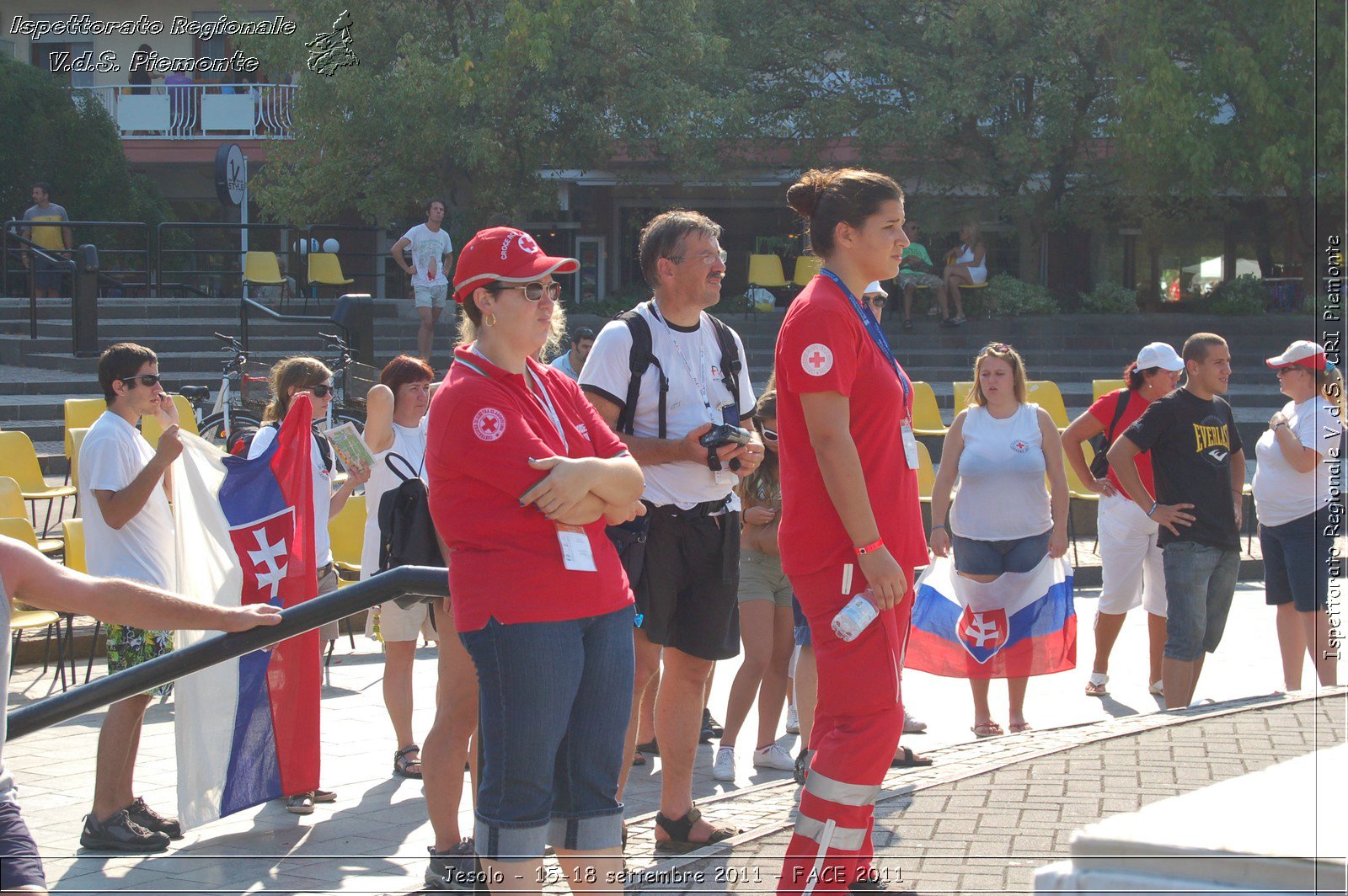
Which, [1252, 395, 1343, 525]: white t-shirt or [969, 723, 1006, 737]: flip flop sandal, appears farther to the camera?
[1252, 395, 1343, 525]: white t-shirt

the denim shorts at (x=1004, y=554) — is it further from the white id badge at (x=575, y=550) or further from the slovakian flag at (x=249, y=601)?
the white id badge at (x=575, y=550)

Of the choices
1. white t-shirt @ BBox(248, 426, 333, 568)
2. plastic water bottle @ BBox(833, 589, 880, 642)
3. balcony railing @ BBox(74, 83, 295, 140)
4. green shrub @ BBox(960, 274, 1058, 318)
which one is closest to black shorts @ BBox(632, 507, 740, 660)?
plastic water bottle @ BBox(833, 589, 880, 642)

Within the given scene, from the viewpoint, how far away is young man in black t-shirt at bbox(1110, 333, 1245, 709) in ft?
22.5

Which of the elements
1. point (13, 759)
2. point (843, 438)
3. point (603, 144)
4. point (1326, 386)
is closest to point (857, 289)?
point (843, 438)

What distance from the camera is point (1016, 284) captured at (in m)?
24.0

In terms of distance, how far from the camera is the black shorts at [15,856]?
2.88m

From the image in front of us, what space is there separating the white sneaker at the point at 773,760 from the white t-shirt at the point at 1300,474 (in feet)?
9.94

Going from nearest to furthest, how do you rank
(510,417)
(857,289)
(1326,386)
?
(510,417) < (857,289) < (1326,386)

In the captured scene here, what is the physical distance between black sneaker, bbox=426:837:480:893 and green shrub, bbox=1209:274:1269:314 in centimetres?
2303

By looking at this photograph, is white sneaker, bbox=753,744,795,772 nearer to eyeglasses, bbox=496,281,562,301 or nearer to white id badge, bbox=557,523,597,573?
white id badge, bbox=557,523,597,573

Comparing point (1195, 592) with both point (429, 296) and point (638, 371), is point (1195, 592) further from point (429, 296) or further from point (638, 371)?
point (429, 296)

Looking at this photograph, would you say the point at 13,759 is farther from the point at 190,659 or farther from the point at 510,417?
the point at 510,417

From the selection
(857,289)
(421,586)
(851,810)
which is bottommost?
(851,810)

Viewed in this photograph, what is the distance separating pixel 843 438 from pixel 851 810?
1.00 metres
